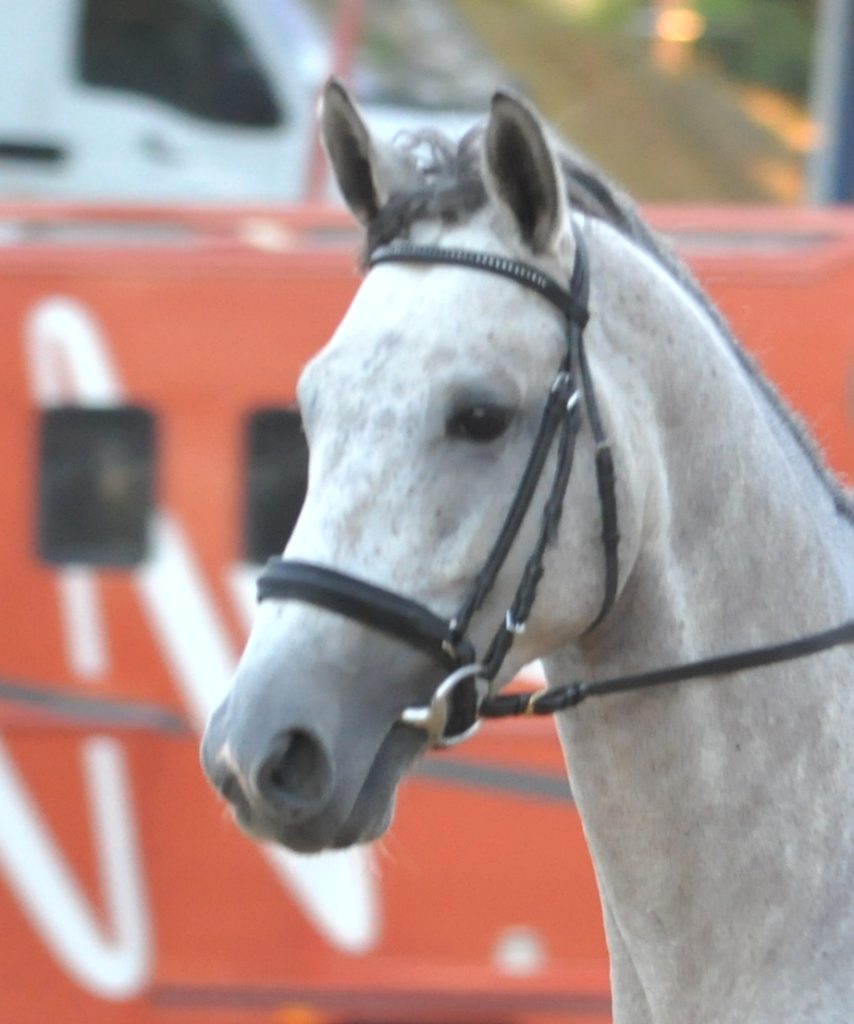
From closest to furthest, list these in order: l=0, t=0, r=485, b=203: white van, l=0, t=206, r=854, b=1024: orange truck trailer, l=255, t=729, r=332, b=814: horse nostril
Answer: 1. l=255, t=729, r=332, b=814: horse nostril
2. l=0, t=206, r=854, b=1024: orange truck trailer
3. l=0, t=0, r=485, b=203: white van

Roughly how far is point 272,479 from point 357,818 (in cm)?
286

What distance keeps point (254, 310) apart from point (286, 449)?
0.35 metres

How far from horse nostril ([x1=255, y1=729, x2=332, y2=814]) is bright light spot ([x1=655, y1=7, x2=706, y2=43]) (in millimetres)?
3974

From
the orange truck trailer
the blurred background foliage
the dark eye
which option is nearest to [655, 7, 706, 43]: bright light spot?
the blurred background foliage

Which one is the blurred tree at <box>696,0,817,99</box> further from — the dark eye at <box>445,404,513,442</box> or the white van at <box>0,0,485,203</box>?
the dark eye at <box>445,404,513,442</box>

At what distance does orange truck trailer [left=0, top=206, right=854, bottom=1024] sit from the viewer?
5.02 meters

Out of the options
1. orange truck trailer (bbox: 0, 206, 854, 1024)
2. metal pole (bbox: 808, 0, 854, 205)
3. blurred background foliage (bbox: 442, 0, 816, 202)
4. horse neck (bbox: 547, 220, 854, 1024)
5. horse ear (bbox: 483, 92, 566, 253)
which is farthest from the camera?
blurred background foliage (bbox: 442, 0, 816, 202)

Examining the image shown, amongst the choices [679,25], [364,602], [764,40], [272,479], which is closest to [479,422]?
Result: [364,602]

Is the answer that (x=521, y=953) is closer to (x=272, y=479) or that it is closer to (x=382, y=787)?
(x=272, y=479)

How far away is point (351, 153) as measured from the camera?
2520mm

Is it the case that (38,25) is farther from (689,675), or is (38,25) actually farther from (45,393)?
(689,675)

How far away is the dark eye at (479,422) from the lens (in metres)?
2.33

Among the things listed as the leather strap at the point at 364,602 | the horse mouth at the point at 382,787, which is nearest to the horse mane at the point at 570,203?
the leather strap at the point at 364,602

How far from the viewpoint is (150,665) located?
5.04 m
